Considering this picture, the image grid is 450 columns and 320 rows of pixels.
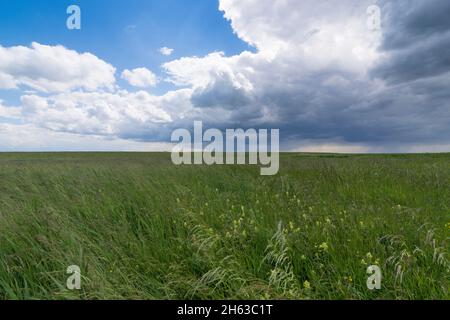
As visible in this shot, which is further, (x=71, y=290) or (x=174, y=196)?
(x=174, y=196)

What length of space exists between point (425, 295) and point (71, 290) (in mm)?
2926

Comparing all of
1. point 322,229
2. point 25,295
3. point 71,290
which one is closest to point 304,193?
point 322,229

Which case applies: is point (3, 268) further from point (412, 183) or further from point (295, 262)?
point (412, 183)

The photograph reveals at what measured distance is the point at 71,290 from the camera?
6.84ft

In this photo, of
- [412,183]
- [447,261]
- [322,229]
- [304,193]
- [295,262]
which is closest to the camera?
[447,261]

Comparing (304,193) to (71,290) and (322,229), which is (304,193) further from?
(71,290)

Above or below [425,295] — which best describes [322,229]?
above

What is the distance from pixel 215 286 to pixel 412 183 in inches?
234

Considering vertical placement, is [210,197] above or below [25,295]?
above
